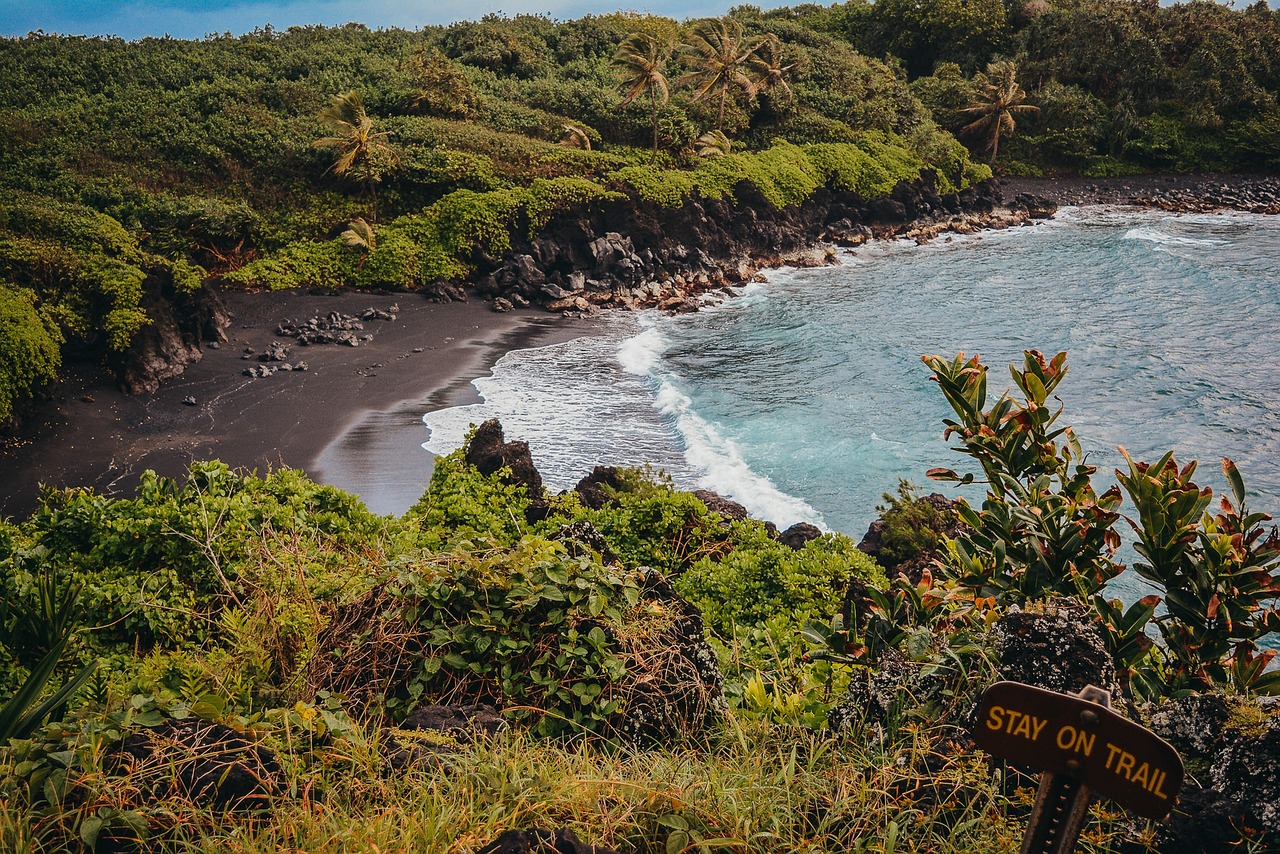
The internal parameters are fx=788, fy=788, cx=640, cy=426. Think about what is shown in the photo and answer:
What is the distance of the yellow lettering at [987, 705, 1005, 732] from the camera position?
2.43 metres

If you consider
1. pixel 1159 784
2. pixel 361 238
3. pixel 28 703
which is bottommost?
pixel 28 703

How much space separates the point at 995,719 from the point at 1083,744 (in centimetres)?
24

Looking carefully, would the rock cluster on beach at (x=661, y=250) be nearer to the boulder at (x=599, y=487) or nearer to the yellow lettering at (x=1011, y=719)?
the boulder at (x=599, y=487)

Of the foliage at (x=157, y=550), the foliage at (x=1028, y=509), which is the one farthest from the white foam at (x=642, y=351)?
the foliage at (x=1028, y=509)

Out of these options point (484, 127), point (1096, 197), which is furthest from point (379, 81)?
point (1096, 197)

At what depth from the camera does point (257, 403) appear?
1736 cm

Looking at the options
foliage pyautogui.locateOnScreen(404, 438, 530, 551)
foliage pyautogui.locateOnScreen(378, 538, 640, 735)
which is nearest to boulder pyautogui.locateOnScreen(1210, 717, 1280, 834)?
foliage pyautogui.locateOnScreen(378, 538, 640, 735)

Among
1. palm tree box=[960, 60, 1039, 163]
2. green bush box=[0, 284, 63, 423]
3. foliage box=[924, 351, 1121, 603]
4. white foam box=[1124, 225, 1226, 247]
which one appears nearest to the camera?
foliage box=[924, 351, 1121, 603]

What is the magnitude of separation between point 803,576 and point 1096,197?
47.8 metres

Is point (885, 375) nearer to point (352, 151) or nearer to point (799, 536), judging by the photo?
point (799, 536)

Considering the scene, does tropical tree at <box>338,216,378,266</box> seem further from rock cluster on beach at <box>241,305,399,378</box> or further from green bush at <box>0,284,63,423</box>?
green bush at <box>0,284,63,423</box>

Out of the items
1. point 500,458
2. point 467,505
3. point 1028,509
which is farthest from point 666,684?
point 500,458

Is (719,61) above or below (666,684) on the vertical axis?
above

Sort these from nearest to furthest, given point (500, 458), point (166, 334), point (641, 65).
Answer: point (500, 458) → point (166, 334) → point (641, 65)
